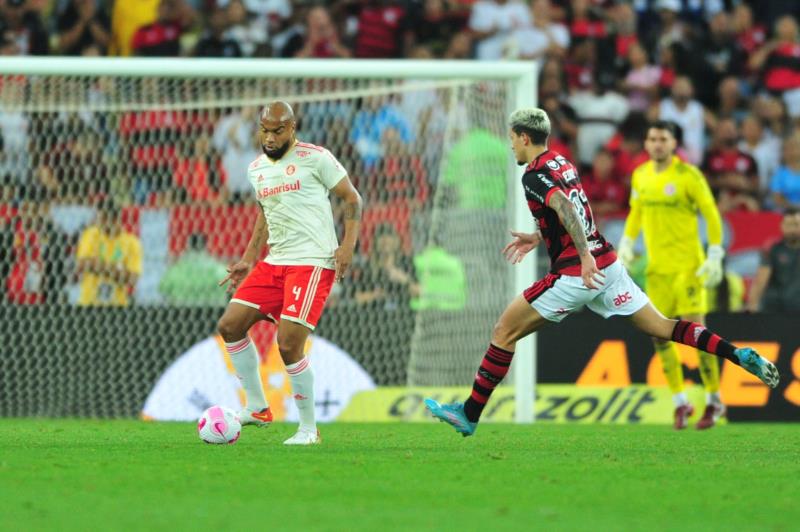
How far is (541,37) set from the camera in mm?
18062

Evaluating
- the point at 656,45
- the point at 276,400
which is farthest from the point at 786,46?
the point at 276,400

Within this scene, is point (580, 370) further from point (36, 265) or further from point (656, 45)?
point (656, 45)

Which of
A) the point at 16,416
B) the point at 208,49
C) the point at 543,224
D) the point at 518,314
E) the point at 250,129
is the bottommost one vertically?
the point at 16,416

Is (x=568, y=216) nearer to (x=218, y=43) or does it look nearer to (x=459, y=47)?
(x=459, y=47)

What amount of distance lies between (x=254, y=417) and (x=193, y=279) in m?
4.65

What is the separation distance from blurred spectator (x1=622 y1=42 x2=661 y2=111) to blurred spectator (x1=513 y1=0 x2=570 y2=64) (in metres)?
0.89

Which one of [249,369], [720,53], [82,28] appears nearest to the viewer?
[249,369]

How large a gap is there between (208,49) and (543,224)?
8.94 m

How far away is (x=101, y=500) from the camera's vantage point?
5.99 metres

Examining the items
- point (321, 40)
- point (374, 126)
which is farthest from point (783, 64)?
point (374, 126)

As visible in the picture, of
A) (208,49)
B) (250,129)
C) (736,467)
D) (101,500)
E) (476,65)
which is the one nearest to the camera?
(101,500)

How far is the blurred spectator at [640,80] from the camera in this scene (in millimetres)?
17609

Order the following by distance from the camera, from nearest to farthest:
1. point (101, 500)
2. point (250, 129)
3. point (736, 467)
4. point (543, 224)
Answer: point (101, 500)
point (736, 467)
point (543, 224)
point (250, 129)

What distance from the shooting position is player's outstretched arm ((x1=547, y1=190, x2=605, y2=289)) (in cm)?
849
